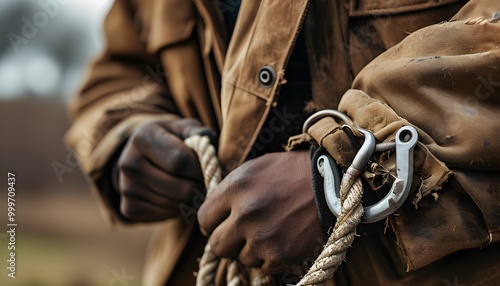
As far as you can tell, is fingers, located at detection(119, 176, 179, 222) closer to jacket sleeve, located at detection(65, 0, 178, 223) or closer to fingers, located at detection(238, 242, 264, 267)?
jacket sleeve, located at detection(65, 0, 178, 223)

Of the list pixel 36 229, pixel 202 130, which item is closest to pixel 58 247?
pixel 36 229

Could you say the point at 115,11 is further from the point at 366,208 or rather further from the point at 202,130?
the point at 366,208

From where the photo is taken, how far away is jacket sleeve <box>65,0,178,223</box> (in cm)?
158

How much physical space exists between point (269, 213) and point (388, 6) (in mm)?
399

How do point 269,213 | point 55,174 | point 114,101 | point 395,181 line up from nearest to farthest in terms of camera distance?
point 395,181 → point 269,213 → point 114,101 → point 55,174

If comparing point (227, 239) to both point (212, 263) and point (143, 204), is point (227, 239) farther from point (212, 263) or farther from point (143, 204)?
point (143, 204)

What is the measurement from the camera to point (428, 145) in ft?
2.95

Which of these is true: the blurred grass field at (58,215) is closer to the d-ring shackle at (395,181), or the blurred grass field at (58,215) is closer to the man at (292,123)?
the man at (292,123)

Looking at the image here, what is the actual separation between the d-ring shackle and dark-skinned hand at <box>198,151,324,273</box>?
→ 62 mm

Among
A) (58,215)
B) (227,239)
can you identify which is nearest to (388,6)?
(227,239)

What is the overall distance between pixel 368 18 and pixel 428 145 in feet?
1.08

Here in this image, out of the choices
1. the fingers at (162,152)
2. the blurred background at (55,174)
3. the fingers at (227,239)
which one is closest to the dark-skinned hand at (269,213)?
the fingers at (227,239)

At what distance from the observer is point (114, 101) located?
1717 millimetres

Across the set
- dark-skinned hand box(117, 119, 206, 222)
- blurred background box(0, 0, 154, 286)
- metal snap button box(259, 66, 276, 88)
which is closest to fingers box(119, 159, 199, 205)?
dark-skinned hand box(117, 119, 206, 222)
